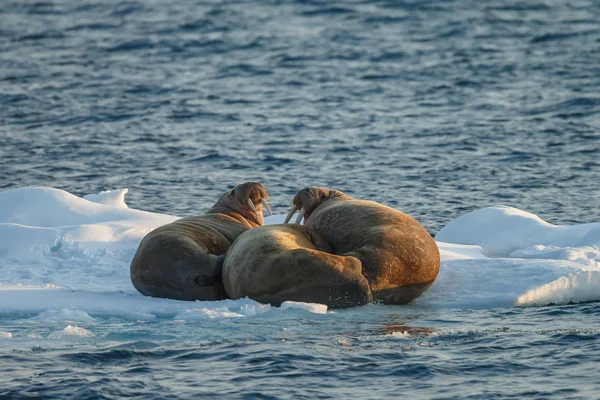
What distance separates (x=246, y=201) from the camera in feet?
38.3

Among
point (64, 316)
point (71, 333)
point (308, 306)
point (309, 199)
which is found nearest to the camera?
point (71, 333)

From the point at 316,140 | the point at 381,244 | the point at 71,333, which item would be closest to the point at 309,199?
the point at 381,244

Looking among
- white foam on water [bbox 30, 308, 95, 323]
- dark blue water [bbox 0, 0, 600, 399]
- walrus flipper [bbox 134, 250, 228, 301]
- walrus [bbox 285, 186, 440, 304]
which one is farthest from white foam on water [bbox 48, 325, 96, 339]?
walrus [bbox 285, 186, 440, 304]

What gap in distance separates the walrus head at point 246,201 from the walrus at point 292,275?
166 centimetres

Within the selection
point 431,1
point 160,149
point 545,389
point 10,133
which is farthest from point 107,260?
point 431,1

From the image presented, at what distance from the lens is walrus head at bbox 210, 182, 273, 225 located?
1164cm

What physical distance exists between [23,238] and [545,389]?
22.4 ft

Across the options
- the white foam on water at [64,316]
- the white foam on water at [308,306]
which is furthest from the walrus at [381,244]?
the white foam on water at [64,316]

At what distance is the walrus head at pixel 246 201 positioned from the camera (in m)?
11.6

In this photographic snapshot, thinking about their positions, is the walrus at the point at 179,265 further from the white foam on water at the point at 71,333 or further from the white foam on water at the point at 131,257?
the white foam on water at the point at 71,333

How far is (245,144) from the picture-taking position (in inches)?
789

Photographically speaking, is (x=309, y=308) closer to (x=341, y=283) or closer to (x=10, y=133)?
(x=341, y=283)

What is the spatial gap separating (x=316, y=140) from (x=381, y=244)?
10.3m

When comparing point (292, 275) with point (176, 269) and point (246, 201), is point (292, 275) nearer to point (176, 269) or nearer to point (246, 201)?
point (176, 269)
